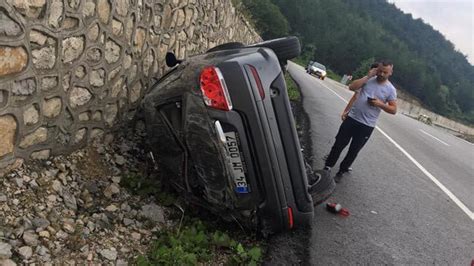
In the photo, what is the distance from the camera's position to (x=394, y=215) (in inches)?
223

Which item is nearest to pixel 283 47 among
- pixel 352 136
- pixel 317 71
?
pixel 352 136

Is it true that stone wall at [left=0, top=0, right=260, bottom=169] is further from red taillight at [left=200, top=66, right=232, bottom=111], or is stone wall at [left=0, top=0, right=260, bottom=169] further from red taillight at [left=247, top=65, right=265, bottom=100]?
red taillight at [left=247, top=65, right=265, bottom=100]

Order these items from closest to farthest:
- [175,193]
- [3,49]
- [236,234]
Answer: [3,49], [236,234], [175,193]

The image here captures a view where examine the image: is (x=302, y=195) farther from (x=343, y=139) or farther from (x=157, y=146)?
(x=343, y=139)

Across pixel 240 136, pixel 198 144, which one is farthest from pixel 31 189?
pixel 240 136

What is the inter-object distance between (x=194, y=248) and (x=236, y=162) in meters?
0.75

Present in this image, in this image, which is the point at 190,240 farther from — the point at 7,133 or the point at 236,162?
the point at 7,133

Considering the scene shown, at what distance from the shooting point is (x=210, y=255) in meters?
3.57

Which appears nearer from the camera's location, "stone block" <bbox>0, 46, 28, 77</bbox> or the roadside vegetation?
"stone block" <bbox>0, 46, 28, 77</bbox>

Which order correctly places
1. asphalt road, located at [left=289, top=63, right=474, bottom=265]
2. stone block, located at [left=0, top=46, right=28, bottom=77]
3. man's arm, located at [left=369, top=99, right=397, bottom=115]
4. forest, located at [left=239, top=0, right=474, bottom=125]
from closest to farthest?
stone block, located at [left=0, top=46, right=28, bottom=77] < asphalt road, located at [left=289, top=63, right=474, bottom=265] < man's arm, located at [left=369, top=99, right=397, bottom=115] < forest, located at [left=239, top=0, right=474, bottom=125]

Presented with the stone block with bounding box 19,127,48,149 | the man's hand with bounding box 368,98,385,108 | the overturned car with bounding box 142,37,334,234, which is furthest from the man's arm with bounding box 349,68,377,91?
the stone block with bounding box 19,127,48,149

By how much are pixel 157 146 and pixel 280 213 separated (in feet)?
4.21

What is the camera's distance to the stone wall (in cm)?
313

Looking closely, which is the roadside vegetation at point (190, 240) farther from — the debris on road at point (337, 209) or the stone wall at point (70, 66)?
the debris on road at point (337, 209)
